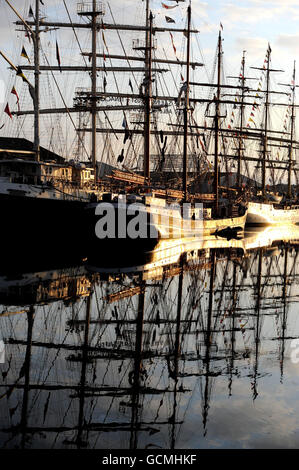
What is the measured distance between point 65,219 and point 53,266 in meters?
16.5

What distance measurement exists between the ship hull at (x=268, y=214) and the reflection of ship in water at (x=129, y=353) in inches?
2225

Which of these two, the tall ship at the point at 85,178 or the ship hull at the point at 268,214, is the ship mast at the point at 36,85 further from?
the ship hull at the point at 268,214

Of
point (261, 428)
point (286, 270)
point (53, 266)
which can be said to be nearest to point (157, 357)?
point (261, 428)

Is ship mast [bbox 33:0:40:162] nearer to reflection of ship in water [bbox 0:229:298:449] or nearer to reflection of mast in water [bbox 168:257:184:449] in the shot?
reflection of ship in water [bbox 0:229:298:449]

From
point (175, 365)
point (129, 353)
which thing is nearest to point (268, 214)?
point (129, 353)

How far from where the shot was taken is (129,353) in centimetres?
1560

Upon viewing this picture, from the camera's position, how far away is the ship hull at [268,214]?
85625mm

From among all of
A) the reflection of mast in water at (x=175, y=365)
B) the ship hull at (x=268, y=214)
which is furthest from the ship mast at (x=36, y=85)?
the ship hull at (x=268, y=214)

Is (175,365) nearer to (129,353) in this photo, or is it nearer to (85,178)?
(129,353)

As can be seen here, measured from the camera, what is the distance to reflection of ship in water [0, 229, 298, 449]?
10828mm

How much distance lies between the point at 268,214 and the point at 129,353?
258ft

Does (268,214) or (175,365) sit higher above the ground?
(268,214)

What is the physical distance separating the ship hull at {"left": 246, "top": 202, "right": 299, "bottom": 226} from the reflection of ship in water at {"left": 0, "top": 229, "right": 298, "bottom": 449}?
56.5 metres
